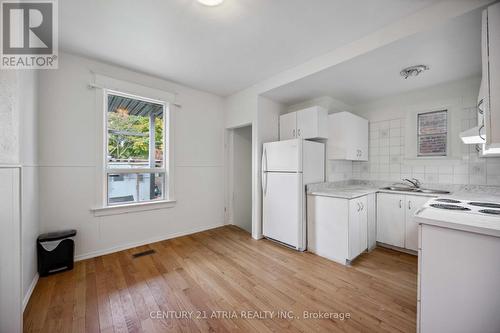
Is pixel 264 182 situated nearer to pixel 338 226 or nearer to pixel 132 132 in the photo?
pixel 338 226

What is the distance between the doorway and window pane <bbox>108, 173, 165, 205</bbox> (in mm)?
1371

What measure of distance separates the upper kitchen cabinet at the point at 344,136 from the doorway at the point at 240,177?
174 cm

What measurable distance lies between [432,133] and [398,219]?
1.43 metres

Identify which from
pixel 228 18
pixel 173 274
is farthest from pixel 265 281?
pixel 228 18

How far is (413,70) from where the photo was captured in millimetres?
2344

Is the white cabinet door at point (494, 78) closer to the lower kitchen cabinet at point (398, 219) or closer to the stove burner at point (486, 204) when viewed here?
the stove burner at point (486, 204)

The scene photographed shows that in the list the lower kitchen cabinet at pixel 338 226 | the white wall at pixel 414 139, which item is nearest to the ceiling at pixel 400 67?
the white wall at pixel 414 139

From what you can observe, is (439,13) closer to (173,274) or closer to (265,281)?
(265,281)

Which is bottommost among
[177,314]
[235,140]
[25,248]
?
[177,314]

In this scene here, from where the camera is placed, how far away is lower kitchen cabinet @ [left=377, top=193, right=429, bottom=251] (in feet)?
8.43

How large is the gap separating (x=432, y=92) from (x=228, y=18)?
3111 mm

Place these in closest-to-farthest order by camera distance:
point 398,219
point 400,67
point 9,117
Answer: point 9,117
point 400,67
point 398,219

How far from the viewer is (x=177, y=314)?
61.4 inches

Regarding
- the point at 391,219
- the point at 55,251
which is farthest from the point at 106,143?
the point at 391,219
